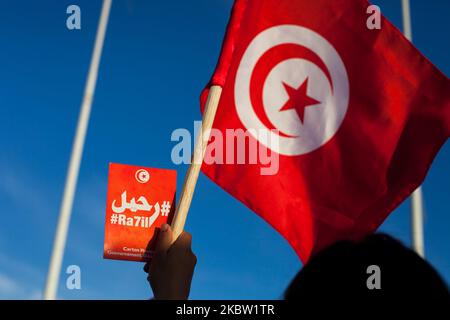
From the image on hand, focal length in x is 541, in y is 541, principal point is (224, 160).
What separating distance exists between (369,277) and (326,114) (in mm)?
4639

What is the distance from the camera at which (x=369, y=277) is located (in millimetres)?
1145

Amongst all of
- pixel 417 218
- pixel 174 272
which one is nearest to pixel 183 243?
pixel 174 272

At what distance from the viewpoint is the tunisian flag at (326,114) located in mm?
5188

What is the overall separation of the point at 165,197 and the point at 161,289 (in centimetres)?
118

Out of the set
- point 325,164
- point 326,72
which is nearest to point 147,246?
point 325,164

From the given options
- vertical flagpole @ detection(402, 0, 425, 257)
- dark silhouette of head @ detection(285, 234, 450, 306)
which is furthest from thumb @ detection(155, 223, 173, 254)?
vertical flagpole @ detection(402, 0, 425, 257)

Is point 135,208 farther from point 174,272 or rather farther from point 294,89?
point 294,89

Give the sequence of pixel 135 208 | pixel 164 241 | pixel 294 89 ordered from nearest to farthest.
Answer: pixel 164 241 → pixel 135 208 → pixel 294 89

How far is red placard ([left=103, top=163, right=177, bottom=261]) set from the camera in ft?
10.6

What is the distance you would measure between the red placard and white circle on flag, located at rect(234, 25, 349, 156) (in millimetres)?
2349

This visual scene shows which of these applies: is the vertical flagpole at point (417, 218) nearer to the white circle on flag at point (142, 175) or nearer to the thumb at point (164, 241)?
the white circle on flag at point (142, 175)

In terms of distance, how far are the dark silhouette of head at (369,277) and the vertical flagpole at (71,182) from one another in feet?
17.1

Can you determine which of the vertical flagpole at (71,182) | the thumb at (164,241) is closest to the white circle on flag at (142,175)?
the thumb at (164,241)

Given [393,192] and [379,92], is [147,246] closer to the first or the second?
[393,192]
